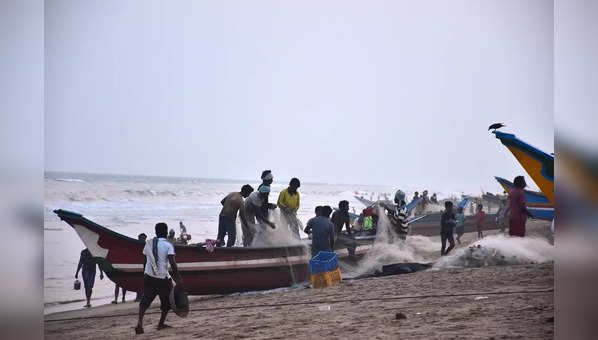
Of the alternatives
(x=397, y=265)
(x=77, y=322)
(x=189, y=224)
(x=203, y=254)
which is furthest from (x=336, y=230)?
(x=189, y=224)

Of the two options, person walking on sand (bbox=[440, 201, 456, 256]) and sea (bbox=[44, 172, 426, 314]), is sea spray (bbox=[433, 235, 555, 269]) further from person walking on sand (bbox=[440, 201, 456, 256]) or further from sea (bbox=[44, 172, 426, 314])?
sea (bbox=[44, 172, 426, 314])

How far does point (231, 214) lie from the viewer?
20.3 ft

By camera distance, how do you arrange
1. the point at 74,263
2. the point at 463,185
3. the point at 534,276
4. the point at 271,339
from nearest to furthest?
the point at 271,339 < the point at 534,276 < the point at 74,263 < the point at 463,185

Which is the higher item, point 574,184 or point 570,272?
point 574,184

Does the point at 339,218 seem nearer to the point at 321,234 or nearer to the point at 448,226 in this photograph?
the point at 321,234

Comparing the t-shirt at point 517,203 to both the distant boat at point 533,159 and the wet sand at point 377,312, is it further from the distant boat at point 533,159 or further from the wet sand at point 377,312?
the wet sand at point 377,312

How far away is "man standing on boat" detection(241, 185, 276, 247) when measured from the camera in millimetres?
6172

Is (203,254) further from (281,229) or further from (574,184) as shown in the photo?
(574,184)

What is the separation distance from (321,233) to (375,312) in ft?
4.29

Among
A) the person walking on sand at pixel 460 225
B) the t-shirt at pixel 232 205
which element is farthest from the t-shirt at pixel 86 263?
the person walking on sand at pixel 460 225

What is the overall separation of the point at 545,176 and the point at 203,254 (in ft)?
12.1

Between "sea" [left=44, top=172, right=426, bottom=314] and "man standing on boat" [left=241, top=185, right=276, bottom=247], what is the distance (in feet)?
5.60

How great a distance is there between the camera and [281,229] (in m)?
6.32

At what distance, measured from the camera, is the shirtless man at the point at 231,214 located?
614cm
